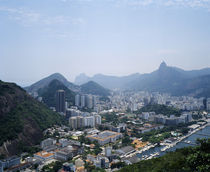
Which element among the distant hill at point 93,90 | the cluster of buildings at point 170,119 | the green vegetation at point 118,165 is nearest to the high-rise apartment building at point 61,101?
the cluster of buildings at point 170,119

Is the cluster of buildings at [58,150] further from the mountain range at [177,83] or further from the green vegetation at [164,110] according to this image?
the mountain range at [177,83]

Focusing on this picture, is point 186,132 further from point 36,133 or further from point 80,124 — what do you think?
point 36,133

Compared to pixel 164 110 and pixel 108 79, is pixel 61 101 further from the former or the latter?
pixel 108 79

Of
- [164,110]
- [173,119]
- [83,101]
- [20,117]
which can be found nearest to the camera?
[20,117]

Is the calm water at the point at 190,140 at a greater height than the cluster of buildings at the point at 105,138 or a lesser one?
lesser

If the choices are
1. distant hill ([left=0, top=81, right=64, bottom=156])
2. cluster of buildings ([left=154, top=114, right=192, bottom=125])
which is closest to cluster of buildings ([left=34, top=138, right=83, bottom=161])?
distant hill ([left=0, top=81, right=64, bottom=156])

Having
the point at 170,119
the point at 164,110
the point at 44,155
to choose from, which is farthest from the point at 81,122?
the point at 164,110

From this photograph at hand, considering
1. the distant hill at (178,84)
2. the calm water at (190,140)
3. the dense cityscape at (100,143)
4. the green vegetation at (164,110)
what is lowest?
the calm water at (190,140)

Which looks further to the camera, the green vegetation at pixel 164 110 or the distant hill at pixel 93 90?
the distant hill at pixel 93 90

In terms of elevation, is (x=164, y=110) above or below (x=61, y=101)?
below
